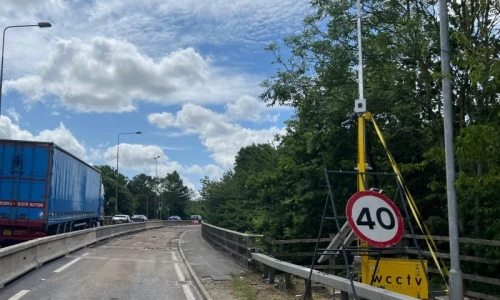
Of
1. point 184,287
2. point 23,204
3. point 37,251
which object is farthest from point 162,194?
point 184,287

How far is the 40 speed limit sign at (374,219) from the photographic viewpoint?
5.53 meters

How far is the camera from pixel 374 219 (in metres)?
5.62

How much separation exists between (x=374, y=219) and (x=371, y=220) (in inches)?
1.7

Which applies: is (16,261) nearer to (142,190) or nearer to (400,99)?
(400,99)

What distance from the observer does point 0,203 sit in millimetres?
19000

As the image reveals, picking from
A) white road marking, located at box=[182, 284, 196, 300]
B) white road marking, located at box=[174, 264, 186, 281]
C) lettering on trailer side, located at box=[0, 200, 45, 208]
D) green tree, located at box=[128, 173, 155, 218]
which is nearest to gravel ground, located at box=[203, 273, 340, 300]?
white road marking, located at box=[182, 284, 196, 300]

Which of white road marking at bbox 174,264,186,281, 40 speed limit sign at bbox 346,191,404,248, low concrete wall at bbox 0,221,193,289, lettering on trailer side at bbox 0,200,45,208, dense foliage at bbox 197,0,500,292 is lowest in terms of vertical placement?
white road marking at bbox 174,264,186,281

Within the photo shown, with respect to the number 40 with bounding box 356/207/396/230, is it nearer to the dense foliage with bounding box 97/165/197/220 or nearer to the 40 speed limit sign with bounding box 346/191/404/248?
the 40 speed limit sign with bounding box 346/191/404/248

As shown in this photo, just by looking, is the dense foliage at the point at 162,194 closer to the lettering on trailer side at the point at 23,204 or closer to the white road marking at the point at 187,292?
the lettering on trailer side at the point at 23,204

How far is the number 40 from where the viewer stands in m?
5.58

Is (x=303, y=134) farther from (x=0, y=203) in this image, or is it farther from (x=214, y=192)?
(x=214, y=192)

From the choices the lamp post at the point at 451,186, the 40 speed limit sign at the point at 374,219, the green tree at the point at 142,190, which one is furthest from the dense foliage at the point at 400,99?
the green tree at the point at 142,190

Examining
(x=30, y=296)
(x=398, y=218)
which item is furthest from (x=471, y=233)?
(x=30, y=296)

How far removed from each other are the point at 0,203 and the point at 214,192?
22276 mm
